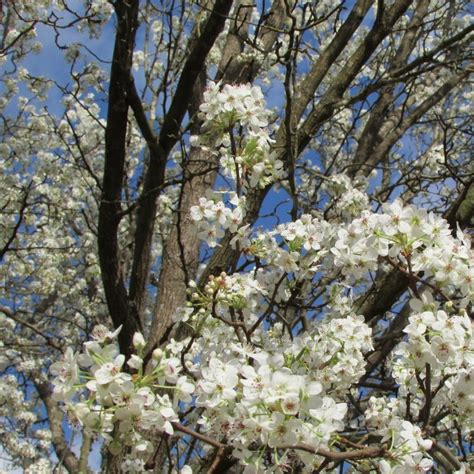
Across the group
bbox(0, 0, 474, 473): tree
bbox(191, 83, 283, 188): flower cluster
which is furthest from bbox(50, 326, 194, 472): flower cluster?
bbox(191, 83, 283, 188): flower cluster

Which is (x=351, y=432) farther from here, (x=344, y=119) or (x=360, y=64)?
(x=344, y=119)

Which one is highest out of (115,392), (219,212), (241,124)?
(241,124)

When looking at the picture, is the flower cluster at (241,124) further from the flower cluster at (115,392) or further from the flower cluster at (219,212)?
the flower cluster at (115,392)


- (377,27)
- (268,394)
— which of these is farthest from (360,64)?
(268,394)

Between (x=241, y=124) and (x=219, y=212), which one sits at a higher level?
(x=241, y=124)

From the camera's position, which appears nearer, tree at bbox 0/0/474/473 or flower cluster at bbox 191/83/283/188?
tree at bbox 0/0/474/473

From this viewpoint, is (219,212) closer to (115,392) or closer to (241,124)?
(241,124)

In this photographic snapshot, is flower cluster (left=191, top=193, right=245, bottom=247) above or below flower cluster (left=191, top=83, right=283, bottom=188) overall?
below

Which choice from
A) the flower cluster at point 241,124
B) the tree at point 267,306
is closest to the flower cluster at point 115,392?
the tree at point 267,306

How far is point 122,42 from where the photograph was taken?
115 inches

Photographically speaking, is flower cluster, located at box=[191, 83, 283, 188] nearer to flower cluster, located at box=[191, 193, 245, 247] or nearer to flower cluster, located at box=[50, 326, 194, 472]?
flower cluster, located at box=[191, 193, 245, 247]

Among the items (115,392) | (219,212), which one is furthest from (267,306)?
(115,392)

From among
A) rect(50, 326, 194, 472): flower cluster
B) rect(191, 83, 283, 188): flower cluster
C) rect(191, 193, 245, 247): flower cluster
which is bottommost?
rect(50, 326, 194, 472): flower cluster

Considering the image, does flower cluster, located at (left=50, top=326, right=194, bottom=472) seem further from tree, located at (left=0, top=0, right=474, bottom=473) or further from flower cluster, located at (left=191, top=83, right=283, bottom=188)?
flower cluster, located at (left=191, top=83, right=283, bottom=188)
